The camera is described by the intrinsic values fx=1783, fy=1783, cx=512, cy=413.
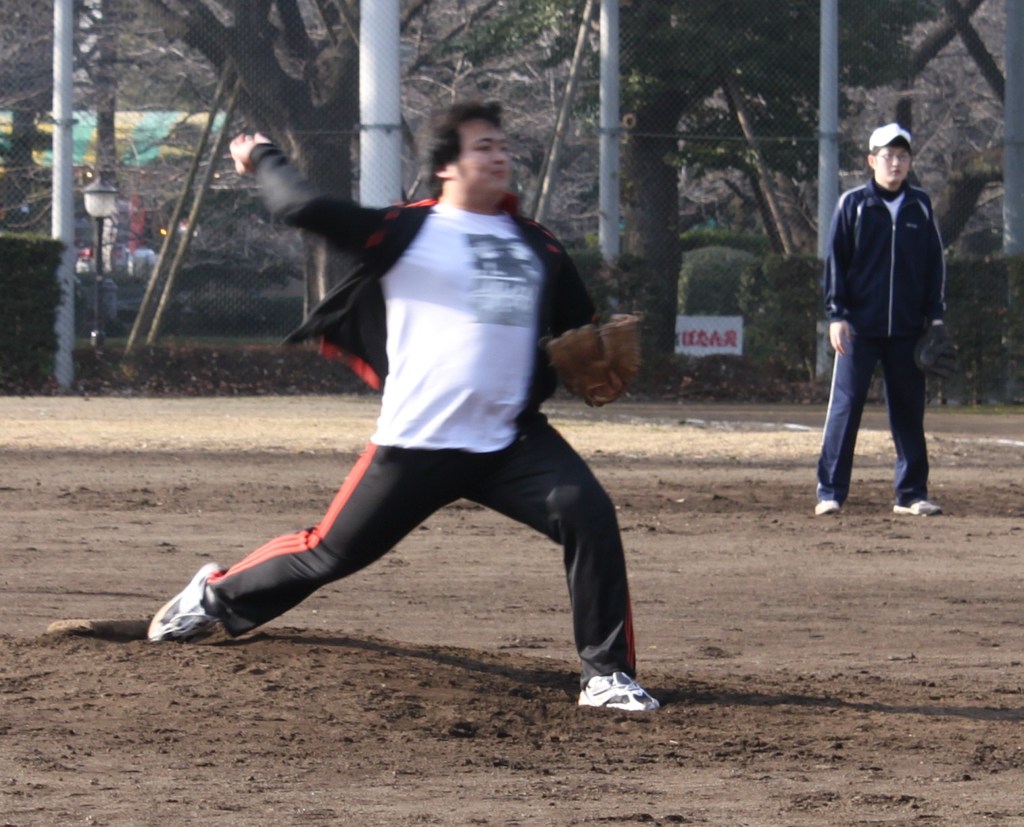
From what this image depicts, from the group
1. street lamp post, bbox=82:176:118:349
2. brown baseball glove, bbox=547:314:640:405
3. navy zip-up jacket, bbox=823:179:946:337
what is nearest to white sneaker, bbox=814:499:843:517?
navy zip-up jacket, bbox=823:179:946:337

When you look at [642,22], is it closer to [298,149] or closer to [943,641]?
[298,149]

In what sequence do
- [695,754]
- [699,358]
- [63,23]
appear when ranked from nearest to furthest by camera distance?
[695,754] → [63,23] → [699,358]

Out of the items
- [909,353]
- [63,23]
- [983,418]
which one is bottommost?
[983,418]

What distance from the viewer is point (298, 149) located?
20.7m

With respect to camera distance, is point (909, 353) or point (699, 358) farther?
point (699, 358)

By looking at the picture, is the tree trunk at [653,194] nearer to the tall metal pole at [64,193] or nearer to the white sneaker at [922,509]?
the tall metal pole at [64,193]

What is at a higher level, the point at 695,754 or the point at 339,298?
the point at 339,298

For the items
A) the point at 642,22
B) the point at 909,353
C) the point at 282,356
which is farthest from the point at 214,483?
the point at 642,22

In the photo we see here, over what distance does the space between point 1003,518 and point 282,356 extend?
11.1 m

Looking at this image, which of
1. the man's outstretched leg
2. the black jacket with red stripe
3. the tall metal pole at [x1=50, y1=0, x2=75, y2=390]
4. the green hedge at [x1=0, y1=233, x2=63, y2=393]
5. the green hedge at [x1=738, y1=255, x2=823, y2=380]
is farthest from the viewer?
the green hedge at [x1=738, y1=255, x2=823, y2=380]

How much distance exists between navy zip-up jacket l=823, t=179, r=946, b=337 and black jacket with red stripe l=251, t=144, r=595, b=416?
4.64 metres

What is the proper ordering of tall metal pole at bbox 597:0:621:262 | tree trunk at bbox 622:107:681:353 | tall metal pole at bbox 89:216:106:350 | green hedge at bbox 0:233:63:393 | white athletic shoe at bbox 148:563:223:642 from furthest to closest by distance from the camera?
tree trunk at bbox 622:107:681:353
tall metal pole at bbox 89:216:106:350
tall metal pole at bbox 597:0:621:262
green hedge at bbox 0:233:63:393
white athletic shoe at bbox 148:563:223:642

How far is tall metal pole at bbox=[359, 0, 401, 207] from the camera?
707 inches

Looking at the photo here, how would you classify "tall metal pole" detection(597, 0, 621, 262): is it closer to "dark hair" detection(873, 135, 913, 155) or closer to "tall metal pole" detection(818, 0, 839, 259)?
"tall metal pole" detection(818, 0, 839, 259)
